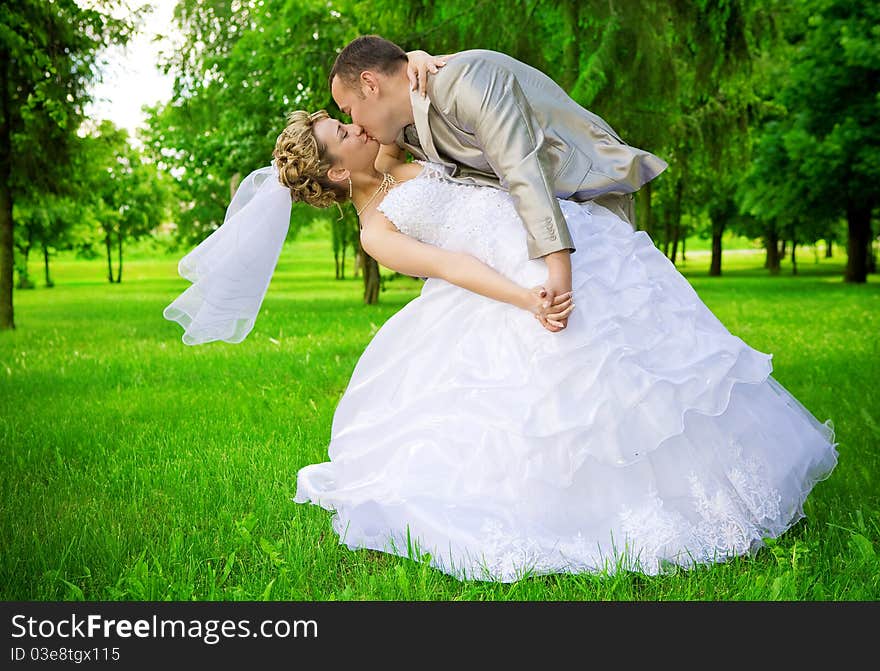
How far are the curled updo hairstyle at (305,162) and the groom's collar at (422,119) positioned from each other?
1.69ft

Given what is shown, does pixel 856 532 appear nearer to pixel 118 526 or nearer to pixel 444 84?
pixel 444 84

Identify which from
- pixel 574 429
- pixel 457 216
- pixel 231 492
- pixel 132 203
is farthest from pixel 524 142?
pixel 132 203

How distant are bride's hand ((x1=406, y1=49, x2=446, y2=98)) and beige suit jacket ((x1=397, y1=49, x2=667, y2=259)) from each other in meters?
0.03

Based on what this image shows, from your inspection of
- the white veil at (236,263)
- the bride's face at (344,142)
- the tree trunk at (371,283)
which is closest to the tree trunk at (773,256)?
the tree trunk at (371,283)

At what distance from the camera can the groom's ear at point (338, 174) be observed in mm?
4309

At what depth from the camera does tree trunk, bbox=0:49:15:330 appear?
15.5 metres

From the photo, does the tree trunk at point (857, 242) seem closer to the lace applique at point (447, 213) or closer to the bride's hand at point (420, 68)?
the lace applique at point (447, 213)

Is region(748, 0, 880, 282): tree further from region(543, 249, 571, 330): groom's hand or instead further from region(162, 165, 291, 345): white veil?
Answer: region(543, 249, 571, 330): groom's hand

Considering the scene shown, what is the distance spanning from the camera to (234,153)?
744 inches

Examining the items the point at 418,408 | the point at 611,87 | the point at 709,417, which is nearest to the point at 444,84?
the point at 418,408

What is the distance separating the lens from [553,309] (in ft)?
12.4

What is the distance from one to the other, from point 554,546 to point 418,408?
91cm

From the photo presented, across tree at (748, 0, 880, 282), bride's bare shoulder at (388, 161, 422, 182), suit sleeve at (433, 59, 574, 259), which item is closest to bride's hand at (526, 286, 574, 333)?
suit sleeve at (433, 59, 574, 259)
